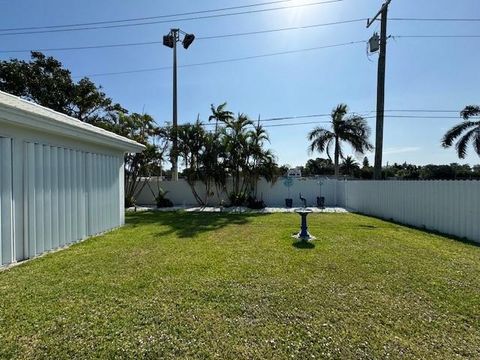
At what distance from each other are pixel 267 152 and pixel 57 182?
10.7 meters

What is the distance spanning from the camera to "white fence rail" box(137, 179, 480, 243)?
732cm

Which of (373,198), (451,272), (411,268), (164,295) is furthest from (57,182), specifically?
(373,198)

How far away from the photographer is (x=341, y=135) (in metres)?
22.4

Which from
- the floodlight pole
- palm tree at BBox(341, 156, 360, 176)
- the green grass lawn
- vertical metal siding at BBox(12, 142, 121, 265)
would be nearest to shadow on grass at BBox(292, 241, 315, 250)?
the green grass lawn

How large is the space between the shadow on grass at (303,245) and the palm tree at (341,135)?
56.6 feet

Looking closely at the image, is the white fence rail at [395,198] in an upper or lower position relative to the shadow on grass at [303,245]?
upper

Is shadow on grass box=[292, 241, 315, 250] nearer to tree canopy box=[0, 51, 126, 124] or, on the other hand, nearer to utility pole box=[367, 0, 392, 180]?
utility pole box=[367, 0, 392, 180]

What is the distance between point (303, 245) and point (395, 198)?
631cm

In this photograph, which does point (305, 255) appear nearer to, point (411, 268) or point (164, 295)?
point (411, 268)

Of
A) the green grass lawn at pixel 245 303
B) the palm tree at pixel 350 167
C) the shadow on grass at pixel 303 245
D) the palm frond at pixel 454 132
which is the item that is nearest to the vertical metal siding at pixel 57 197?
the green grass lawn at pixel 245 303

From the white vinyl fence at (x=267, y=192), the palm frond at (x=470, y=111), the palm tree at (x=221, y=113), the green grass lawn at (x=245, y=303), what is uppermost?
the palm frond at (x=470, y=111)

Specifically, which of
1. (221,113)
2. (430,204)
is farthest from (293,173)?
(430,204)

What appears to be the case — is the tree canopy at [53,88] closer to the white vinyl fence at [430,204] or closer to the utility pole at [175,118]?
the utility pole at [175,118]

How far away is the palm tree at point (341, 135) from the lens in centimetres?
2178
